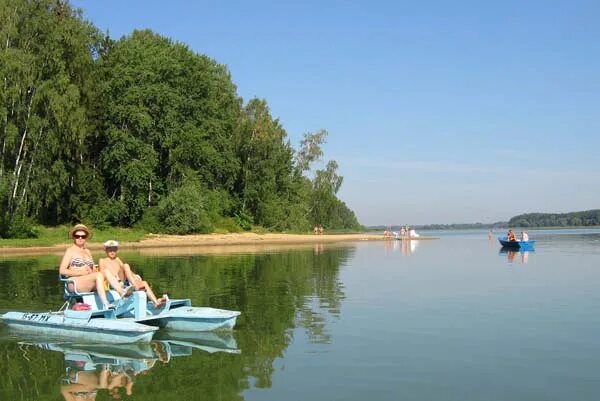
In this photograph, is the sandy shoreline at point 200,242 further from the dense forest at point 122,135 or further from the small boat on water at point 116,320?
the small boat on water at point 116,320

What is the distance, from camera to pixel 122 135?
174 feet

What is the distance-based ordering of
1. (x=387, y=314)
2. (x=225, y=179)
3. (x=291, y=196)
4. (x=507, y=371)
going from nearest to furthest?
(x=507, y=371), (x=387, y=314), (x=225, y=179), (x=291, y=196)

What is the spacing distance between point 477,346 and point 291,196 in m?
64.3

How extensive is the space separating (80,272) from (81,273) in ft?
0.16

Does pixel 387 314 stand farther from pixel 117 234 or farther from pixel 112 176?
pixel 112 176

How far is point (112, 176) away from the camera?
55.0 metres

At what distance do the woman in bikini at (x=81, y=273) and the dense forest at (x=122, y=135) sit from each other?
106ft

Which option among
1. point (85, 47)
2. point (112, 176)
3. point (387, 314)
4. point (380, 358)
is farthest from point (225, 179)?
point (380, 358)

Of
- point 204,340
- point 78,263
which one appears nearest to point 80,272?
point 78,263

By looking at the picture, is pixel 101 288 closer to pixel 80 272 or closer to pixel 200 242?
pixel 80 272

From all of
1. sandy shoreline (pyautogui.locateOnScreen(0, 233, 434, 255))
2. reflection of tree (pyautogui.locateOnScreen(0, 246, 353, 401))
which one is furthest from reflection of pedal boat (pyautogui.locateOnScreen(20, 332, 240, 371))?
sandy shoreline (pyautogui.locateOnScreen(0, 233, 434, 255))

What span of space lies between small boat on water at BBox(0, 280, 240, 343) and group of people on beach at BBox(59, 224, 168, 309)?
19 cm

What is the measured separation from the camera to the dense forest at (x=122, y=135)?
1789 inches

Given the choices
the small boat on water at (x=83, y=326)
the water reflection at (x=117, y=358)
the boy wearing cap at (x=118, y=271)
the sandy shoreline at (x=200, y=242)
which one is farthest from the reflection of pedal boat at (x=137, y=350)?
the sandy shoreline at (x=200, y=242)
